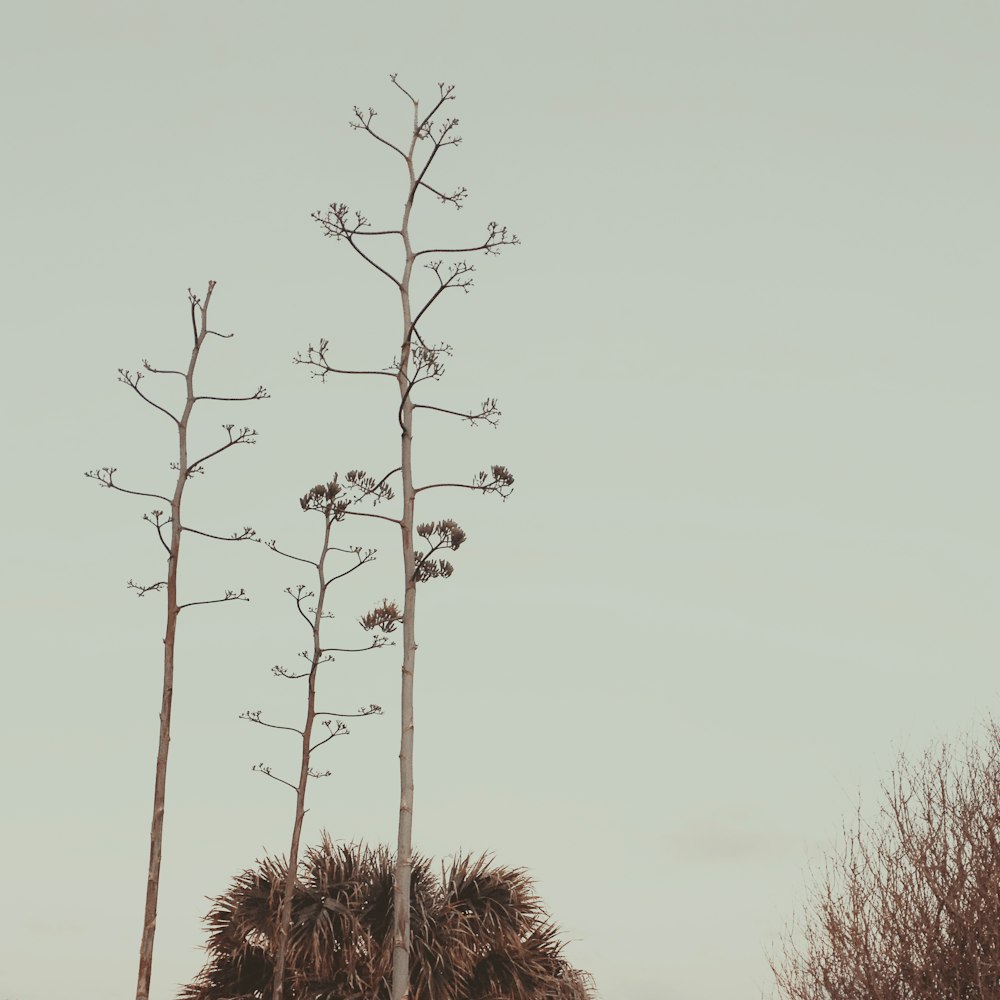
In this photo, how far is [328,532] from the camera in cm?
1867

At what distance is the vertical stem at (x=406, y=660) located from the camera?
530 inches

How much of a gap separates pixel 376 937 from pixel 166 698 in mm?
5676

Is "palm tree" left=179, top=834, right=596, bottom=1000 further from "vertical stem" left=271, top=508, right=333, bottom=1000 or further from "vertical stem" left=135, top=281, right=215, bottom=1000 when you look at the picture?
"vertical stem" left=135, top=281, right=215, bottom=1000

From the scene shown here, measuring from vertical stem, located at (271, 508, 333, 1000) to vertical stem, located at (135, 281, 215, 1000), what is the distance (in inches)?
102

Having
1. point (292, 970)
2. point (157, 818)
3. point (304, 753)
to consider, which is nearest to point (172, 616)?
point (157, 818)

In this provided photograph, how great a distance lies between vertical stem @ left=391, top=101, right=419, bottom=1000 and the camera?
13461mm

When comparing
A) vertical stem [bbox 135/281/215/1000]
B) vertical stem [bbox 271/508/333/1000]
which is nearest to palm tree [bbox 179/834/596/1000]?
vertical stem [bbox 271/508/333/1000]

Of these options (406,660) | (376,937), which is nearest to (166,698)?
(406,660)

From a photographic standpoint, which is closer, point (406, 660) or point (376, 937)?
point (406, 660)

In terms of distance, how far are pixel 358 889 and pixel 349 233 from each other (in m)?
8.85

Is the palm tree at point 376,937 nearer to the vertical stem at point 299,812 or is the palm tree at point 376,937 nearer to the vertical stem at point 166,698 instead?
the vertical stem at point 299,812

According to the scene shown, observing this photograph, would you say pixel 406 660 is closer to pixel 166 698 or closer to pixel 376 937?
pixel 166 698

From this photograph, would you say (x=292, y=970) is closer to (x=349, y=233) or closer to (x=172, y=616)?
(x=172, y=616)

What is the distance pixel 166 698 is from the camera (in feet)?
46.1
